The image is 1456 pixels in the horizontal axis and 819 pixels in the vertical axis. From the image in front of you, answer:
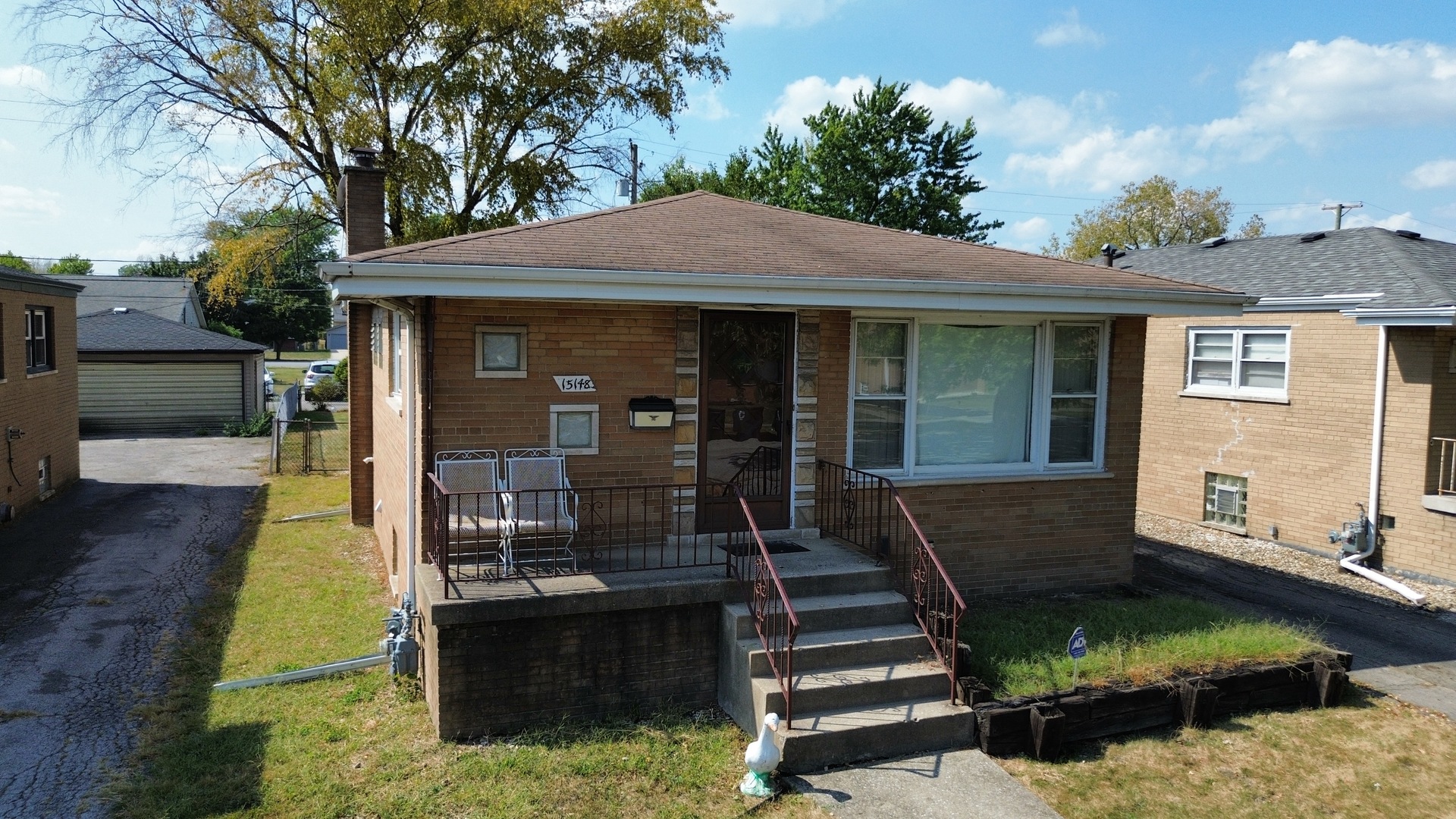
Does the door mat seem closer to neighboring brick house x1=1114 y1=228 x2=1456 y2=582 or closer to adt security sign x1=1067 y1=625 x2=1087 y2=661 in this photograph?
adt security sign x1=1067 y1=625 x2=1087 y2=661

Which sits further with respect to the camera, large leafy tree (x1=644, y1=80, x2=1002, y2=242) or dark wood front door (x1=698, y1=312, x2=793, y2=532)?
large leafy tree (x1=644, y1=80, x2=1002, y2=242)

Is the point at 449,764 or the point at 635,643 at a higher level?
the point at 635,643

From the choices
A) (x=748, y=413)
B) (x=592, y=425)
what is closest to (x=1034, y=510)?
A: (x=748, y=413)

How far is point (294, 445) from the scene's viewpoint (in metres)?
21.6

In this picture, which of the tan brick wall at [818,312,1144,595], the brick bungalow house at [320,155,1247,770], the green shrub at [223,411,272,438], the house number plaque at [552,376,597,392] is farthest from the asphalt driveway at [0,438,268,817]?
the green shrub at [223,411,272,438]

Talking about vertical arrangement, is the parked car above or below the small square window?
above

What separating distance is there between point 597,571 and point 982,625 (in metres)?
3.33

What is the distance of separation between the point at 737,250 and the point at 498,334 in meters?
2.17

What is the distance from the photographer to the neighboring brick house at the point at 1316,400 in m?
11.3

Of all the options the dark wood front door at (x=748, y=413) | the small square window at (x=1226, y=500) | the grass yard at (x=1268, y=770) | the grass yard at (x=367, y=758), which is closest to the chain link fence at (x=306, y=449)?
the grass yard at (x=367, y=758)

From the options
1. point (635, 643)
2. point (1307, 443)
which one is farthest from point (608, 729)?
point (1307, 443)

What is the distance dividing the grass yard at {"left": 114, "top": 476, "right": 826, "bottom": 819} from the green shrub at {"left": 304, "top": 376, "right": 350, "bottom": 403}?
94.6ft

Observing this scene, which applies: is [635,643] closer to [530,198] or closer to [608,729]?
[608,729]

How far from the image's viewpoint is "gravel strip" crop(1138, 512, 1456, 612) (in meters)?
10.7
